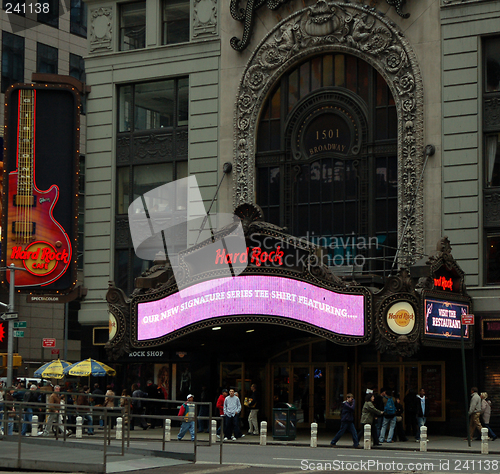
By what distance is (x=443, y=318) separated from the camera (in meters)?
32.8

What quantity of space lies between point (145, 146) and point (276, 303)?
13.8 meters

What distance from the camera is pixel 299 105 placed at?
130 ft

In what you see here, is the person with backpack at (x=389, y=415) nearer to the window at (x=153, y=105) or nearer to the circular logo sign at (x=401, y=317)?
the circular logo sign at (x=401, y=317)

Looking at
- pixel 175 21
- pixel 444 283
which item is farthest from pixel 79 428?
pixel 175 21

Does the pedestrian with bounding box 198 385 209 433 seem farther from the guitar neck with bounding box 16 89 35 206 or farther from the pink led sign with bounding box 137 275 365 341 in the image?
the guitar neck with bounding box 16 89 35 206

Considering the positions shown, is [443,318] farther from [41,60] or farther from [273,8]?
[41,60]

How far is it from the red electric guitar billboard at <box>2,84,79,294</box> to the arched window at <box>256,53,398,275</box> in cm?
908

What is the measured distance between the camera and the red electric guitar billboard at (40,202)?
141 ft

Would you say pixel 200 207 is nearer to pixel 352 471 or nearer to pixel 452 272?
pixel 452 272

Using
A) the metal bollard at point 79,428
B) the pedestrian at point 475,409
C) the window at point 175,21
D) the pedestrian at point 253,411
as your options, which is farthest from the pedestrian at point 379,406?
the window at point 175,21

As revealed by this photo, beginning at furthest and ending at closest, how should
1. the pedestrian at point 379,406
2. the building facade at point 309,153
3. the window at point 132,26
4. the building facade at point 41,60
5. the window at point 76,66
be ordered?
the window at point 76,66 → the building facade at point 41,60 → the window at point 132,26 → the building facade at point 309,153 → the pedestrian at point 379,406

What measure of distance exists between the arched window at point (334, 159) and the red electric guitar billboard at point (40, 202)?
908 centimetres

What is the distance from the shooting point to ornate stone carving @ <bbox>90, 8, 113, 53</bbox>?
147 ft

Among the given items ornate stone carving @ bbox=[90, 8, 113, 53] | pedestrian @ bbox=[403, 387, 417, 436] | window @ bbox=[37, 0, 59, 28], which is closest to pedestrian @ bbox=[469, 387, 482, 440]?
pedestrian @ bbox=[403, 387, 417, 436]
